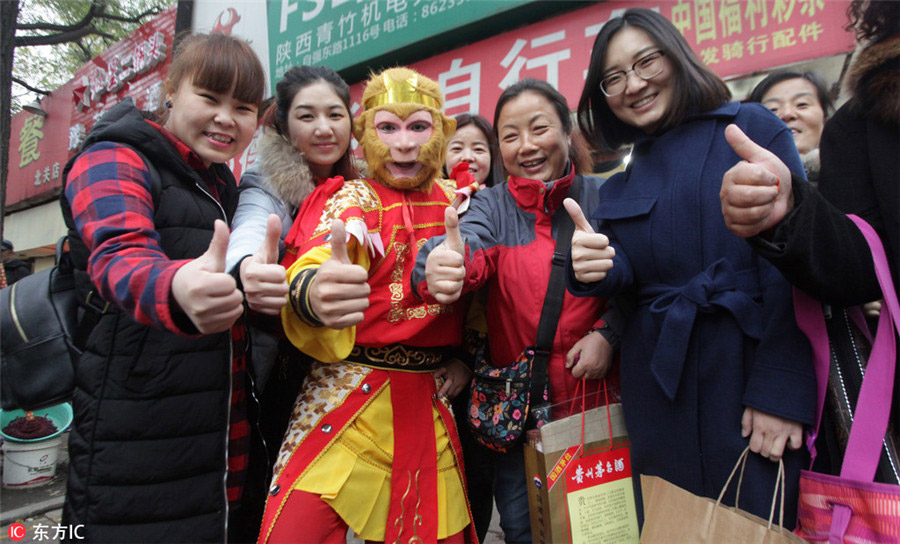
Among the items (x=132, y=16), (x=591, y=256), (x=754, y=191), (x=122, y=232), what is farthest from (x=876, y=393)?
(x=132, y=16)

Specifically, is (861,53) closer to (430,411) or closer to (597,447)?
(597,447)

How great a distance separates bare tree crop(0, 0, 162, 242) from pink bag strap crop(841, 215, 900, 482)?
517 centimetres

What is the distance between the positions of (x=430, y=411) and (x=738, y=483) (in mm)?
939

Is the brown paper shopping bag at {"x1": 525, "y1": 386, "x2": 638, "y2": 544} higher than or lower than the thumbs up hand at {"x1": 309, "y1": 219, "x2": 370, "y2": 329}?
lower

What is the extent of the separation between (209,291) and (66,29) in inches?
315

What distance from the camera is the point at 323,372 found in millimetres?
1700

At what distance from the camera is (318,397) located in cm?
165

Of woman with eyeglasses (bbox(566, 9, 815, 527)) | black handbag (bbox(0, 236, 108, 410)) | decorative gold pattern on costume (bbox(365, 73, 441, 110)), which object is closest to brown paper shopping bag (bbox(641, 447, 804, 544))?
woman with eyeglasses (bbox(566, 9, 815, 527))

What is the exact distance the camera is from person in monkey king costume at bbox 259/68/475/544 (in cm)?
150

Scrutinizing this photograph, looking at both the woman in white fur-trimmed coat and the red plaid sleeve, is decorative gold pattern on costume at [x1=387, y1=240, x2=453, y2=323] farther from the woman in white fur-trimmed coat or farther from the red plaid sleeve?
the red plaid sleeve

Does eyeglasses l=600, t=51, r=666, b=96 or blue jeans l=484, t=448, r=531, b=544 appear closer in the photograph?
eyeglasses l=600, t=51, r=666, b=96

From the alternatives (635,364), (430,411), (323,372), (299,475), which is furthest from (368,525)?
(635,364)

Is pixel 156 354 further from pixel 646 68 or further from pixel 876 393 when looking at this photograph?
pixel 876 393

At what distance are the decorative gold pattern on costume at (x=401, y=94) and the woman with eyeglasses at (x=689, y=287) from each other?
0.65 m
